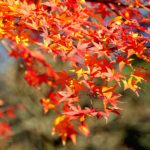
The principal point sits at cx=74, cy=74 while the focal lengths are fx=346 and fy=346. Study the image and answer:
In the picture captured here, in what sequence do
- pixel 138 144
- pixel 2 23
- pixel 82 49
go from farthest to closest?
pixel 138 144 < pixel 2 23 < pixel 82 49

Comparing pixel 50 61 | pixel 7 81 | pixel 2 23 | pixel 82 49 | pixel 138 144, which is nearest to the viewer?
pixel 82 49

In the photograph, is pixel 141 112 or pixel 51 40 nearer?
pixel 51 40

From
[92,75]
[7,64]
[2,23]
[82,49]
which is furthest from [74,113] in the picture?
[7,64]

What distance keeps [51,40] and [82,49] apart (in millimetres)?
224

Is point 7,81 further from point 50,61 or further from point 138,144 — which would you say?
point 138,144

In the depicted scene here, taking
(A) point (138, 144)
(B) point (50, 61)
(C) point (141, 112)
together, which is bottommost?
(A) point (138, 144)

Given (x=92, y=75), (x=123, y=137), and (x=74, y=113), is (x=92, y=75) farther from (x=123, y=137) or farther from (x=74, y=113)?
(x=123, y=137)

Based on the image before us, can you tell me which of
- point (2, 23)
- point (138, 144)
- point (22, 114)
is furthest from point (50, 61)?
point (2, 23)

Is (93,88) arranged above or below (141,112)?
above

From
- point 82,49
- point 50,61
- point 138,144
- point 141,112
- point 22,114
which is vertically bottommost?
point 22,114

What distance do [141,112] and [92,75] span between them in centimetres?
691

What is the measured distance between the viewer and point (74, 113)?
7.84 feet

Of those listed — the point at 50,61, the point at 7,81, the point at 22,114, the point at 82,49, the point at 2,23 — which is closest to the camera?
the point at 82,49

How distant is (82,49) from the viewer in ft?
7.46
